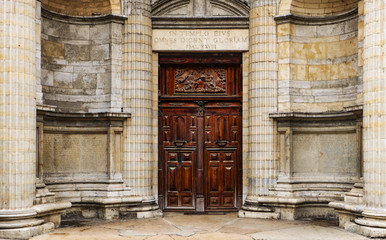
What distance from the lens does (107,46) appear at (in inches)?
433

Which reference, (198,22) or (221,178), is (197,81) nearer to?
(198,22)

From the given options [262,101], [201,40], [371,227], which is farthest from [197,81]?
[371,227]

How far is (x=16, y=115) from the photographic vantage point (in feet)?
27.9

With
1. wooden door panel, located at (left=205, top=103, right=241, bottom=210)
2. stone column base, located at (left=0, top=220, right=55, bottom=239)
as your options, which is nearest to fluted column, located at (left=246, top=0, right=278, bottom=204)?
wooden door panel, located at (left=205, top=103, right=241, bottom=210)

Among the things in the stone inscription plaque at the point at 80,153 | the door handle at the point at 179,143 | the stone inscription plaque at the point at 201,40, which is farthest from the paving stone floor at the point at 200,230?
the stone inscription plaque at the point at 201,40

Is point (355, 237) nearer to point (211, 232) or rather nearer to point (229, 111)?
point (211, 232)

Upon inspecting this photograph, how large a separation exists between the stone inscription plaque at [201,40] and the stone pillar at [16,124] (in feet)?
11.2

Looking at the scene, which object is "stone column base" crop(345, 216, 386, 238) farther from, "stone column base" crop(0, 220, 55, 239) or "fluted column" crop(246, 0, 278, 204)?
"stone column base" crop(0, 220, 55, 239)

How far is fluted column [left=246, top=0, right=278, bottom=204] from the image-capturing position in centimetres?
1079

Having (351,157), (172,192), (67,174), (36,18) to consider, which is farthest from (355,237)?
(36,18)

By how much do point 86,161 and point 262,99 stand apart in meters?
4.36

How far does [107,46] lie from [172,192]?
3.83 metres

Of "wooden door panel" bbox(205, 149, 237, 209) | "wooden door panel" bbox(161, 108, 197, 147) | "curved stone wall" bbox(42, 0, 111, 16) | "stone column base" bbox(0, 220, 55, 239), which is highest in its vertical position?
"curved stone wall" bbox(42, 0, 111, 16)

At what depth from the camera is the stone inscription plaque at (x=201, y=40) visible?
11.2 meters
